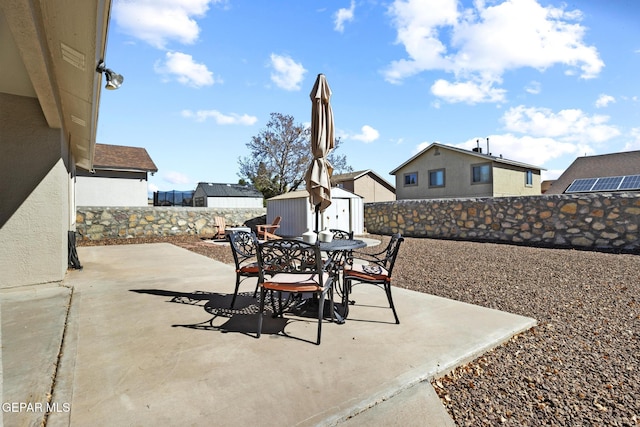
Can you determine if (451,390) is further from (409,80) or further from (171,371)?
(409,80)

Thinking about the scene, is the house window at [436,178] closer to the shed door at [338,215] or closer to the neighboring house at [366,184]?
the neighboring house at [366,184]

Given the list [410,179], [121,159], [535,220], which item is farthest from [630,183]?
[121,159]

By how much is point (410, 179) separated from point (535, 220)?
44.0 ft

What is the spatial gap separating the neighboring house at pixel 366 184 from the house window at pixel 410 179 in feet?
15.1

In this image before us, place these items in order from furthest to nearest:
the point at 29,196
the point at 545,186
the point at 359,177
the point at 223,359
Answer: the point at 545,186
the point at 359,177
the point at 29,196
the point at 223,359

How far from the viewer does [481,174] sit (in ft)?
62.2

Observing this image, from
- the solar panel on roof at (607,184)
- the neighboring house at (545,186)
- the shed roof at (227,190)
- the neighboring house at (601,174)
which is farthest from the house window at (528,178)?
the shed roof at (227,190)

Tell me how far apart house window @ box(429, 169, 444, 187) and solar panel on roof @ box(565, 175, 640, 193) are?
6.80 m

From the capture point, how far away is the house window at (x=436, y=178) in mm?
20748

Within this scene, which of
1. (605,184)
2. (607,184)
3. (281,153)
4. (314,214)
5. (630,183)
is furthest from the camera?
(281,153)

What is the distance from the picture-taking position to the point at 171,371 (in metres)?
2.19

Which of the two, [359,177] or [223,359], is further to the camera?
[359,177]

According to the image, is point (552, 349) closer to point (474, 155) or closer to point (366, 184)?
point (474, 155)

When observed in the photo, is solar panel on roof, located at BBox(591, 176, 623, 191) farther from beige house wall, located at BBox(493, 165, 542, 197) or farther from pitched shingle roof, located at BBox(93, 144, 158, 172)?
pitched shingle roof, located at BBox(93, 144, 158, 172)
